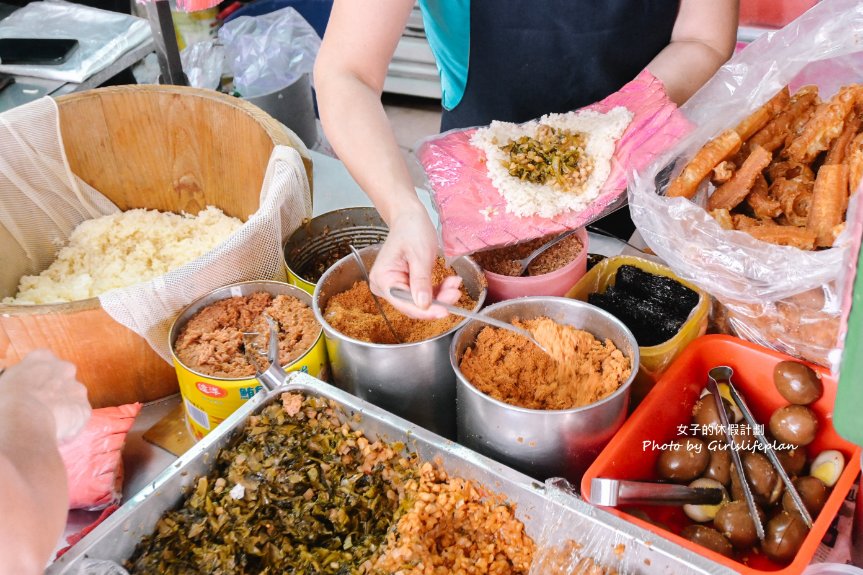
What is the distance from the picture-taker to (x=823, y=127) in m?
1.22

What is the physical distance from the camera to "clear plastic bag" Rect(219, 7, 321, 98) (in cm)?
272

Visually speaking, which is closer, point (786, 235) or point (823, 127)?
point (786, 235)

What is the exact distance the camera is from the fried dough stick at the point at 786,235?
1060 mm

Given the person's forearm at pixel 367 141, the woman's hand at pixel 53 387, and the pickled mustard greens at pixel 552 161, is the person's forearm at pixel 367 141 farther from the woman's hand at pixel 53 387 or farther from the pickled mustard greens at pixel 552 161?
the woman's hand at pixel 53 387

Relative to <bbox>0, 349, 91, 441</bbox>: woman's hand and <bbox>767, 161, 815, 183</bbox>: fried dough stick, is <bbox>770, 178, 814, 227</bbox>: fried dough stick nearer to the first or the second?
<bbox>767, 161, 815, 183</bbox>: fried dough stick

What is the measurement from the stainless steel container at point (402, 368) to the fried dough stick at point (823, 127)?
0.64 m

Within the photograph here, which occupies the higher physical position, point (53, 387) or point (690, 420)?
point (53, 387)

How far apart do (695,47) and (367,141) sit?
0.83 m


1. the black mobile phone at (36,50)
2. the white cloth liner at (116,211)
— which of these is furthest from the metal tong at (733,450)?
the black mobile phone at (36,50)

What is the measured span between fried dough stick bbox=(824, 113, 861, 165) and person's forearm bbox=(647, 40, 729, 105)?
37cm

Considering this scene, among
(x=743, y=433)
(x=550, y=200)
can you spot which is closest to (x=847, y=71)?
(x=550, y=200)

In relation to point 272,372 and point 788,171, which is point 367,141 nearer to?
point 272,372

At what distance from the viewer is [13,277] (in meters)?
1.58

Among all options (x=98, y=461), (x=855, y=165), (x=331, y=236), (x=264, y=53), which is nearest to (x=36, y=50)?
(x=264, y=53)
